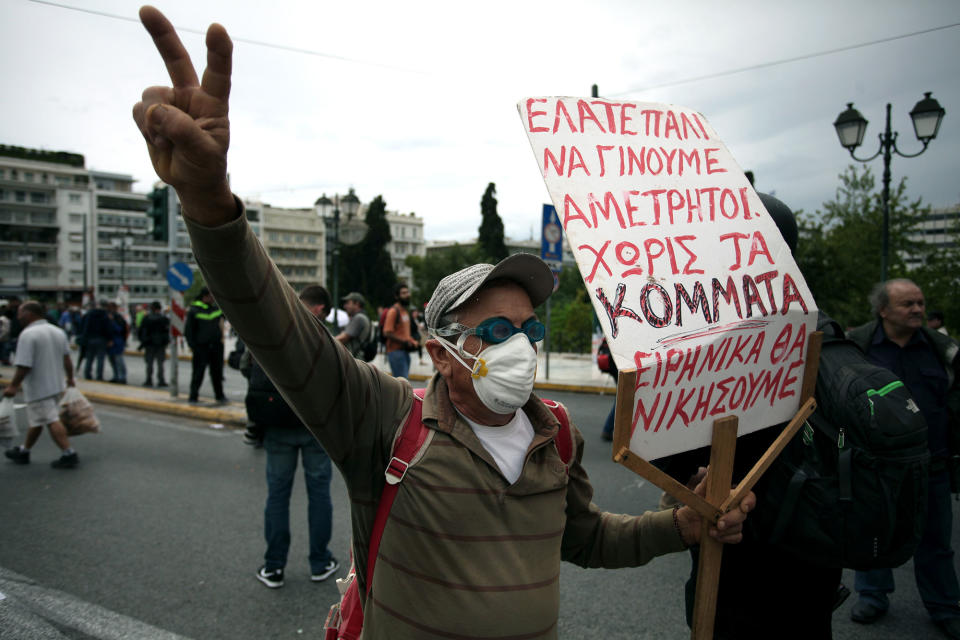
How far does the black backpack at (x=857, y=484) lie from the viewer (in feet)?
5.29

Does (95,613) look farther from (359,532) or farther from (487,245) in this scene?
(487,245)

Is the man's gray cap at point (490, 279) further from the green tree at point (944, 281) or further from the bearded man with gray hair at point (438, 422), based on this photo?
the green tree at point (944, 281)

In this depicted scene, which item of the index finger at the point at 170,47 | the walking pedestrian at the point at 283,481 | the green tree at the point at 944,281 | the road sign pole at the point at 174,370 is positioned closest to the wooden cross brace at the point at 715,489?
the index finger at the point at 170,47

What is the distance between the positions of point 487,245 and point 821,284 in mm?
42537

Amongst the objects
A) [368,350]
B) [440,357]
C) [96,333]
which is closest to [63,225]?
[96,333]

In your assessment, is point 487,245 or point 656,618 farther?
point 487,245

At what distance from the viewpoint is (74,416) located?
6.68 metres

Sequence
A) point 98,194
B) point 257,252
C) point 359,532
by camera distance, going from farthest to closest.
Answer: point 98,194
point 359,532
point 257,252

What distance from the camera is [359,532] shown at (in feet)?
5.02

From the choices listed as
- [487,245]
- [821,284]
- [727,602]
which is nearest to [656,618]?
[727,602]

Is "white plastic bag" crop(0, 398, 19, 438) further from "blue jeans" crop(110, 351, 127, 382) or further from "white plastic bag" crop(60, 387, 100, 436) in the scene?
"blue jeans" crop(110, 351, 127, 382)

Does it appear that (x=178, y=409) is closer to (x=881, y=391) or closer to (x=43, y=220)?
(x=881, y=391)

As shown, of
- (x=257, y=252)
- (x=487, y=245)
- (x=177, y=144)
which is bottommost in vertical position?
(x=257, y=252)

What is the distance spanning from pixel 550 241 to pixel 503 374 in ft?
35.3
